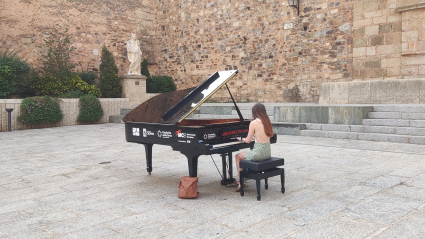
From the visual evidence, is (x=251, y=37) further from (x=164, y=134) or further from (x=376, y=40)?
(x=164, y=134)

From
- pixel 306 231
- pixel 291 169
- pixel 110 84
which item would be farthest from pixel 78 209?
pixel 110 84

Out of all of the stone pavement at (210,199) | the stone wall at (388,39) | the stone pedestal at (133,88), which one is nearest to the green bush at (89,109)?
the stone pedestal at (133,88)

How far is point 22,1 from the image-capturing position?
592 inches

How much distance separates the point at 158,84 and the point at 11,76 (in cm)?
669

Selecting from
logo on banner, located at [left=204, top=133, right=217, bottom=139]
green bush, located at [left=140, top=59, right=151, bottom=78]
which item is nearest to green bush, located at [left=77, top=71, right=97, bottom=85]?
green bush, located at [left=140, top=59, right=151, bottom=78]

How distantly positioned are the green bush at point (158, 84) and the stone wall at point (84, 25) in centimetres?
195

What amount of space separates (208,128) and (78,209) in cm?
146

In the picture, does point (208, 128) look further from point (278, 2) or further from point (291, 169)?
point (278, 2)

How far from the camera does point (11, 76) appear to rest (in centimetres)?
1210

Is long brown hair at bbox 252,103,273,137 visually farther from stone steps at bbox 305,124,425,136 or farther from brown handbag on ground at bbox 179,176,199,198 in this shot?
stone steps at bbox 305,124,425,136

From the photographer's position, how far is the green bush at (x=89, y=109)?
12.8m

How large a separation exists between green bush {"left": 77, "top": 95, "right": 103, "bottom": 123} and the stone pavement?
650 cm

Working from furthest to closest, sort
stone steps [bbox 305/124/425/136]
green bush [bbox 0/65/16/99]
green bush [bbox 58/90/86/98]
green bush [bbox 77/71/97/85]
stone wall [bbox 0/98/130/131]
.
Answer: green bush [bbox 77/71/97/85] → green bush [bbox 58/90/86/98] → green bush [bbox 0/65/16/99] → stone wall [bbox 0/98/130/131] → stone steps [bbox 305/124/425/136]

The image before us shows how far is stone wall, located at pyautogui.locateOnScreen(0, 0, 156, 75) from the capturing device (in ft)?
49.4
